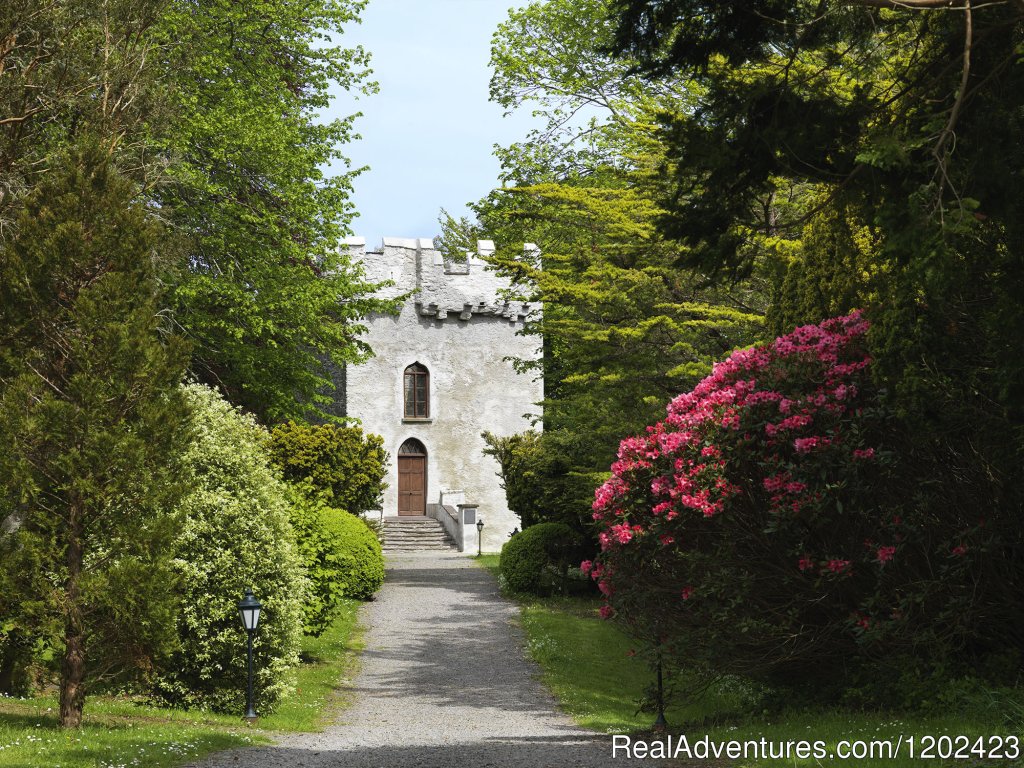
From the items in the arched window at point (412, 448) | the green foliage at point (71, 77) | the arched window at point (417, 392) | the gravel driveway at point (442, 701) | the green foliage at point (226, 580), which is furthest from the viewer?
the arched window at point (412, 448)

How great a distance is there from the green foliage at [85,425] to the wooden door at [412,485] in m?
23.2

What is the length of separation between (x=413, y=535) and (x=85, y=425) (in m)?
22.5

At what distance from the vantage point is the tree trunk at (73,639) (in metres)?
10.8

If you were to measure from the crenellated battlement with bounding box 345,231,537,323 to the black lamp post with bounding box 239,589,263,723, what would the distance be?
789 inches

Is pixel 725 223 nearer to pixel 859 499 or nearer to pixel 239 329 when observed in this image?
pixel 859 499

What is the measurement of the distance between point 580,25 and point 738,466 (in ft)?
69.9

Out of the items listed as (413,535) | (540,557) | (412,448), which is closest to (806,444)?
(540,557)

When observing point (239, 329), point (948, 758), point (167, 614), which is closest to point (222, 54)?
point (239, 329)

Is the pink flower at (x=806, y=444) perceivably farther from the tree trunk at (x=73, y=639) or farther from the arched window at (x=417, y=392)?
the arched window at (x=417, y=392)

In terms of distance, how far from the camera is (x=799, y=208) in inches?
626

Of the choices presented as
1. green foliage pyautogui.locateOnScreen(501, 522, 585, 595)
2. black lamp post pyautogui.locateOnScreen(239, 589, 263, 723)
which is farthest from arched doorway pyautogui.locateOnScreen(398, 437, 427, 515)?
black lamp post pyautogui.locateOnScreen(239, 589, 263, 723)

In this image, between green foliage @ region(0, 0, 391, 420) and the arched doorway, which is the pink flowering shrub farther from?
the arched doorway

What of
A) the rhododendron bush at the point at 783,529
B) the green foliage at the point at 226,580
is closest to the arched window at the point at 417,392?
the green foliage at the point at 226,580

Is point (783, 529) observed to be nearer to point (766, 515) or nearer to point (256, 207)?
point (766, 515)
